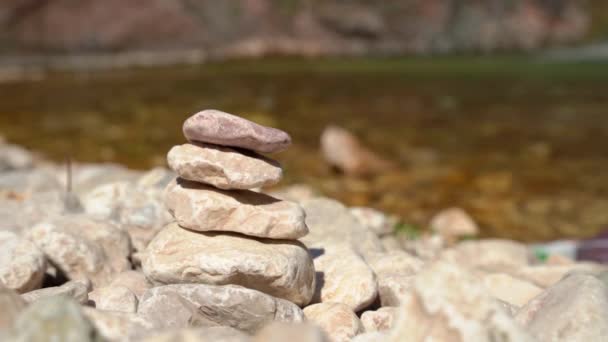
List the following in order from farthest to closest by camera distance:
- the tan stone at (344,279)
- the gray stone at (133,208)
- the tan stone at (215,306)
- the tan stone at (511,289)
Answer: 1. the gray stone at (133,208)
2. the tan stone at (511,289)
3. the tan stone at (344,279)
4. the tan stone at (215,306)

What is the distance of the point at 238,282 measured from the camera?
173 inches

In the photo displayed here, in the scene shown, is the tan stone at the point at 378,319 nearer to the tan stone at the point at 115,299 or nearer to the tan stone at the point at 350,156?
the tan stone at the point at 115,299

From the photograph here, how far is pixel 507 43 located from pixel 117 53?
2838 centimetres

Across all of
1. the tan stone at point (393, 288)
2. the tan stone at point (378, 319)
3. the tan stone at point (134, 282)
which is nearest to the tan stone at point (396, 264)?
the tan stone at point (393, 288)

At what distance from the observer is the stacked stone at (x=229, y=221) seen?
4406 mm

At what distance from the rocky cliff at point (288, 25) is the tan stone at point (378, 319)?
141 ft

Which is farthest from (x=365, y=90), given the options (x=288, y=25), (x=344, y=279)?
(x=288, y=25)

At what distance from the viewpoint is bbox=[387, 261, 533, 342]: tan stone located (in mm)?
3189

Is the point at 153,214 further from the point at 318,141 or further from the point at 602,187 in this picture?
the point at 318,141

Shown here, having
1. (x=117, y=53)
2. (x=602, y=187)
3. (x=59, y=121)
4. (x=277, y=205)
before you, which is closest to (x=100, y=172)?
(x=277, y=205)

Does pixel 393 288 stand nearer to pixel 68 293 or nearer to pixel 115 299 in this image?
pixel 115 299

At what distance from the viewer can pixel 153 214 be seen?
6387 mm

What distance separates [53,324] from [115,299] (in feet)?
4.86

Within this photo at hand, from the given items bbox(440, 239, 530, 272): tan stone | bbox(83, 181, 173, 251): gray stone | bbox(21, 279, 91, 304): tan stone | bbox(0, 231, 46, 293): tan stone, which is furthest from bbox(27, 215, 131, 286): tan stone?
bbox(440, 239, 530, 272): tan stone
